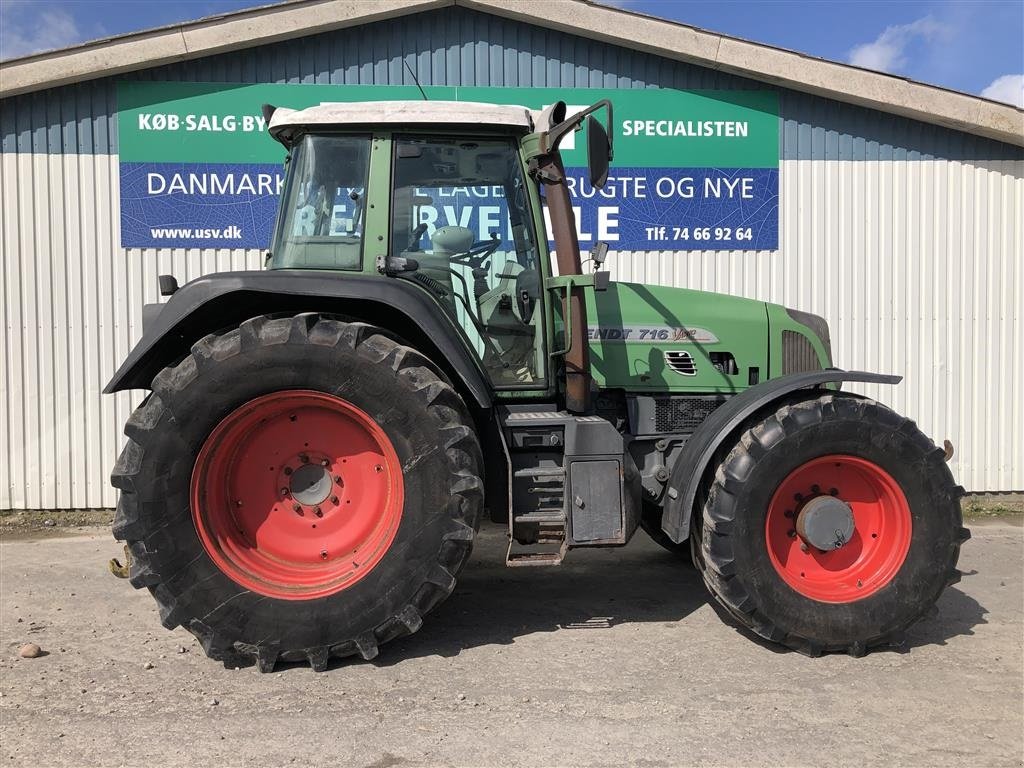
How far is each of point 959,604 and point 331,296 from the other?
3.81m

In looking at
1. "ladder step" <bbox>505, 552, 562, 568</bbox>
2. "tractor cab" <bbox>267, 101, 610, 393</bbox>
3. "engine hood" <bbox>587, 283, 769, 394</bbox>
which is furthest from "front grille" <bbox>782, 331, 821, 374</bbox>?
"ladder step" <bbox>505, 552, 562, 568</bbox>

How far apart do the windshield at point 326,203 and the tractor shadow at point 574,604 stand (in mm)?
1701

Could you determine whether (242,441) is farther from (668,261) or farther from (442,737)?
(668,261)

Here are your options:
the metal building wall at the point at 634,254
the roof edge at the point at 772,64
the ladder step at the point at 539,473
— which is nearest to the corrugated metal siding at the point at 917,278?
the metal building wall at the point at 634,254

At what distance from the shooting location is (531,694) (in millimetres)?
3043

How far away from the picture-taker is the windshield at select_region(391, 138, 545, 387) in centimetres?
366

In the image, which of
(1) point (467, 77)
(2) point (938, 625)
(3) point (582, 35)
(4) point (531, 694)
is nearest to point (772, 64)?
(3) point (582, 35)

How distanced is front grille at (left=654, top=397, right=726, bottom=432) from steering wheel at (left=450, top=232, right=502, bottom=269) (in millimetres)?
1266

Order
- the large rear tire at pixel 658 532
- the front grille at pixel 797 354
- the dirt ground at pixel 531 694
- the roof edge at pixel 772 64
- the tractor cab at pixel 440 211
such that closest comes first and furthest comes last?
the dirt ground at pixel 531 694
the tractor cab at pixel 440 211
the front grille at pixel 797 354
the large rear tire at pixel 658 532
the roof edge at pixel 772 64

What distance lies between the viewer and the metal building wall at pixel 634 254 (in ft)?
20.6

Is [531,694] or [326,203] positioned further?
[326,203]

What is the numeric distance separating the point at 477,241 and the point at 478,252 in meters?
0.06

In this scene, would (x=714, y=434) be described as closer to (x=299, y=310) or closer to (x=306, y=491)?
(x=306, y=491)

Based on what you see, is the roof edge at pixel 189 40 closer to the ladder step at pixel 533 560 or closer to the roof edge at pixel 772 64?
A: the roof edge at pixel 772 64
